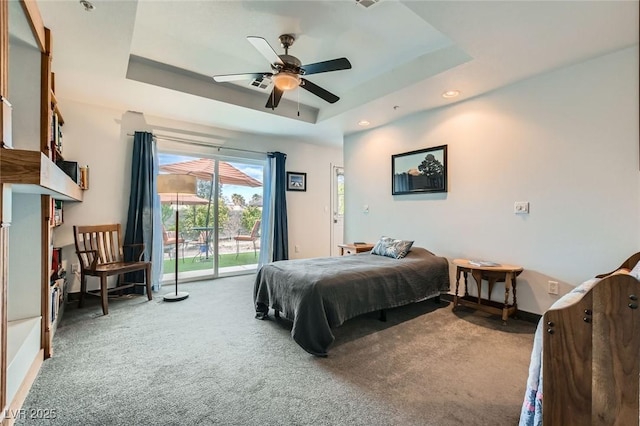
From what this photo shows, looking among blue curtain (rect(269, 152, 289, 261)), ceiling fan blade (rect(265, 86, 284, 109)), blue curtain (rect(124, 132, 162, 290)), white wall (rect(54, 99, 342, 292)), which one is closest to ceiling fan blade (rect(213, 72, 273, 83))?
ceiling fan blade (rect(265, 86, 284, 109))

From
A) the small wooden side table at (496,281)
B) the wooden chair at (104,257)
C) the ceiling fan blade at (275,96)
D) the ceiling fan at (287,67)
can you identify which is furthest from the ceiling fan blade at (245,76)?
the small wooden side table at (496,281)

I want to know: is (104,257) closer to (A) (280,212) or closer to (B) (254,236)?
(B) (254,236)

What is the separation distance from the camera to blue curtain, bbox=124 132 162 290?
3.81 m

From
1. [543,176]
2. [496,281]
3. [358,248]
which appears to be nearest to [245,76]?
[358,248]

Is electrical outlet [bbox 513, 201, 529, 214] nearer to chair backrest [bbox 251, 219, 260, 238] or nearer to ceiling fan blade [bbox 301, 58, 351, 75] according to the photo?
ceiling fan blade [bbox 301, 58, 351, 75]

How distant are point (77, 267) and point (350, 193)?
389cm

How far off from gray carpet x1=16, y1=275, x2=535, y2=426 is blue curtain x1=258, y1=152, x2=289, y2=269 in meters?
2.08

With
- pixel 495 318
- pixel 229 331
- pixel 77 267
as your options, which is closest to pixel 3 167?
pixel 229 331

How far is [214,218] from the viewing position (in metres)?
4.66

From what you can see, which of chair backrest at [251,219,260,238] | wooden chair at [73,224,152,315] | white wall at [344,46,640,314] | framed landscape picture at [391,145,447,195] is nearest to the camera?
white wall at [344,46,640,314]

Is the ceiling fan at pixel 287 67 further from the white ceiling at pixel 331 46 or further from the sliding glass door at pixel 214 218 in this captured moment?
the sliding glass door at pixel 214 218

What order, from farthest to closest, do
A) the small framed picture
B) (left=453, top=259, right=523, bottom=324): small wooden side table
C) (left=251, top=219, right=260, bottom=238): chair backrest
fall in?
1. the small framed picture
2. (left=251, top=219, right=260, bottom=238): chair backrest
3. (left=453, top=259, right=523, bottom=324): small wooden side table

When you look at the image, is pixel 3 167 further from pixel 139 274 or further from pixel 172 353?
pixel 139 274

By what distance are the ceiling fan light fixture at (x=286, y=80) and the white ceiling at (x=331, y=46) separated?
1.44 ft
